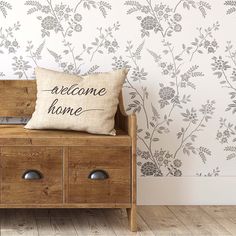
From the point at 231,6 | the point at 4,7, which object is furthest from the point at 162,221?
the point at 4,7

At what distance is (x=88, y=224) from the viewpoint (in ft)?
9.28

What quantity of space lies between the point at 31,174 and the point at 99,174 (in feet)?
1.01

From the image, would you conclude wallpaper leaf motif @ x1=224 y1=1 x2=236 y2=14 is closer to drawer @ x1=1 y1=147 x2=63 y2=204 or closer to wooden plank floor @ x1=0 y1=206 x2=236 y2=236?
wooden plank floor @ x1=0 y1=206 x2=236 y2=236

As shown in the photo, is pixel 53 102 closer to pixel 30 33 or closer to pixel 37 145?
pixel 37 145

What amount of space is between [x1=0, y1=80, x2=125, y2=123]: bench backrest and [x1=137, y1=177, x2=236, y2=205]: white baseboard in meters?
0.46

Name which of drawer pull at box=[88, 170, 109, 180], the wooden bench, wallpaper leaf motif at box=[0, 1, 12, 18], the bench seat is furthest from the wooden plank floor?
wallpaper leaf motif at box=[0, 1, 12, 18]

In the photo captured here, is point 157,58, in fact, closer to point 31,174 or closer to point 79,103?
point 79,103

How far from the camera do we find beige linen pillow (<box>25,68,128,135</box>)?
9.10 feet

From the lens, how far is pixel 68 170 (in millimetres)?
2684

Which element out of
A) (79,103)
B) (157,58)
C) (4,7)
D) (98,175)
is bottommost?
(98,175)

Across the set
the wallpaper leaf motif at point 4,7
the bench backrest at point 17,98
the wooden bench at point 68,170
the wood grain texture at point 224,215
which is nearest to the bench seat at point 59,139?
the wooden bench at point 68,170


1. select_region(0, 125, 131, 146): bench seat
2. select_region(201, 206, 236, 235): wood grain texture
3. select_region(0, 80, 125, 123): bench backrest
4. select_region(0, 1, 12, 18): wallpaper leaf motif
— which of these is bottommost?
select_region(201, 206, 236, 235): wood grain texture

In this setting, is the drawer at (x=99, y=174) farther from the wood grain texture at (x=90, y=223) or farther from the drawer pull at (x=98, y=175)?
the wood grain texture at (x=90, y=223)

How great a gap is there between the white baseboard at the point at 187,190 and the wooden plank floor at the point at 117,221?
0.19ft
